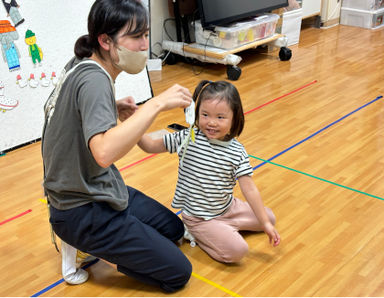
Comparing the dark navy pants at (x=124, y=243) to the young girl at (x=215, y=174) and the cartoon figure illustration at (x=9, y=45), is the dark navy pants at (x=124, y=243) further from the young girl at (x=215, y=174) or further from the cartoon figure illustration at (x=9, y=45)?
the cartoon figure illustration at (x=9, y=45)

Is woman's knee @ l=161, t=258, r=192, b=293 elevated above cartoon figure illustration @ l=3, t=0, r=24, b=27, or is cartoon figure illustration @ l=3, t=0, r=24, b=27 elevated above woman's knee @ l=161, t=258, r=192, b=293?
cartoon figure illustration @ l=3, t=0, r=24, b=27

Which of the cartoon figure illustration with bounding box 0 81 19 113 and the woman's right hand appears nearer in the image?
the woman's right hand

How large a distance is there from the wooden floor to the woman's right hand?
67 centimetres

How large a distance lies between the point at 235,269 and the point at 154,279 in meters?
0.32

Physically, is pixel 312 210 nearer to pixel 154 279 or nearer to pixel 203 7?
pixel 154 279

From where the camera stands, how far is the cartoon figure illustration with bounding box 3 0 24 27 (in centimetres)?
275

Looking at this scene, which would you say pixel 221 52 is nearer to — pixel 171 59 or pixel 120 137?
pixel 171 59

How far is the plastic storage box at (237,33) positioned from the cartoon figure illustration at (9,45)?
175 cm

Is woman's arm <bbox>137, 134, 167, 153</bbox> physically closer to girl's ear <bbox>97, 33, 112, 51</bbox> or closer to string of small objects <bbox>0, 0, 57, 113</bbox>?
girl's ear <bbox>97, 33, 112, 51</bbox>

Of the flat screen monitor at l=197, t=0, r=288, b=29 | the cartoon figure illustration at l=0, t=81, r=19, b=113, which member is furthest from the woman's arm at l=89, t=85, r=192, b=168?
the flat screen monitor at l=197, t=0, r=288, b=29

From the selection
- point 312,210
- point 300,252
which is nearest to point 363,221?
point 312,210

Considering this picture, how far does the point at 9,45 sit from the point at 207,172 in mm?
1578

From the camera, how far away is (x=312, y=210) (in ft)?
7.23

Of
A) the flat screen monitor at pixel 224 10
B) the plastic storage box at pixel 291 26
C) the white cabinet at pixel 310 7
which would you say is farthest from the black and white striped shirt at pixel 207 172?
the white cabinet at pixel 310 7
